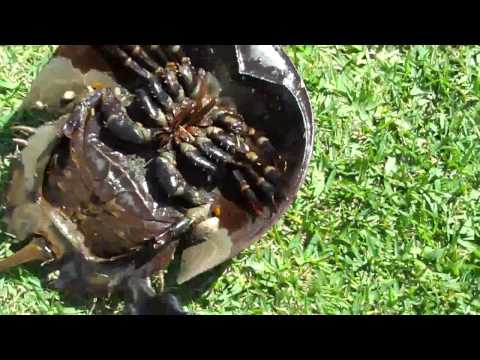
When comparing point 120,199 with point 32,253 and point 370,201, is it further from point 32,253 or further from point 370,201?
point 370,201

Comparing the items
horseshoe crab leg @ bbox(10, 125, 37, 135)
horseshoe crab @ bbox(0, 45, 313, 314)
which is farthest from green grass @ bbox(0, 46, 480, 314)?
horseshoe crab @ bbox(0, 45, 313, 314)

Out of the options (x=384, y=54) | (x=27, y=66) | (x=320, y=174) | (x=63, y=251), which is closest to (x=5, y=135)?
(x=27, y=66)

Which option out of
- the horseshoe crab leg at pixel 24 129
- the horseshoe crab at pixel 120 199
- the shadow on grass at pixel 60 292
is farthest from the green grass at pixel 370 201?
the horseshoe crab at pixel 120 199

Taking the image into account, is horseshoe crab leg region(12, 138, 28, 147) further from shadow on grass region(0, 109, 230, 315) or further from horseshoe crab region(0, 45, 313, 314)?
shadow on grass region(0, 109, 230, 315)

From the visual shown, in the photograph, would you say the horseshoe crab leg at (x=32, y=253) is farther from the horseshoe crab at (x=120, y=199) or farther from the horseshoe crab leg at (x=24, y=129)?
the horseshoe crab leg at (x=24, y=129)

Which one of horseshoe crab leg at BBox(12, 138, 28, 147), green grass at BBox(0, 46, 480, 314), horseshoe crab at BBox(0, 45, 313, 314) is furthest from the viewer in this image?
green grass at BBox(0, 46, 480, 314)

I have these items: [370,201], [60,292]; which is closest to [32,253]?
[60,292]
